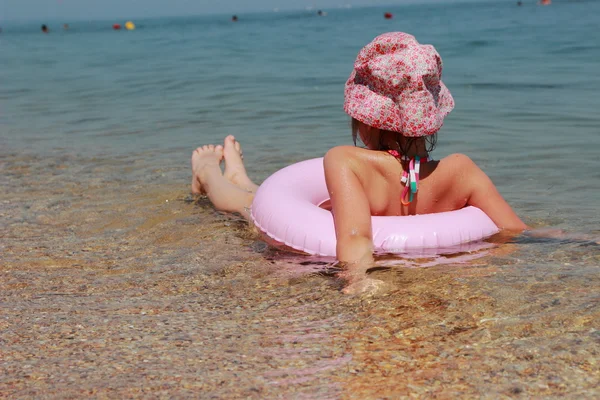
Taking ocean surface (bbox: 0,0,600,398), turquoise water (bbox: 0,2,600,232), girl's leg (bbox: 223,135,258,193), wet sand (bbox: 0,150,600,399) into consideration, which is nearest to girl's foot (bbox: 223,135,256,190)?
girl's leg (bbox: 223,135,258,193)

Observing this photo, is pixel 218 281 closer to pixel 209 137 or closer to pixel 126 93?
pixel 209 137

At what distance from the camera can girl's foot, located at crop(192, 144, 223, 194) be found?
17.3 feet

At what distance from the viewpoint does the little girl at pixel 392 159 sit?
3.34m

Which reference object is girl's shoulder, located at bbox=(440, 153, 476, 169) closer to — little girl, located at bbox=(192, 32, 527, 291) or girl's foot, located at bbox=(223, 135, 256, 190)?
little girl, located at bbox=(192, 32, 527, 291)

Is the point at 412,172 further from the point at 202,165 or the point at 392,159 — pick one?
the point at 202,165

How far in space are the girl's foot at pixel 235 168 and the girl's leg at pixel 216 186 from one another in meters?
0.02

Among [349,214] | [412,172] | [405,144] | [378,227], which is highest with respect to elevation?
[405,144]

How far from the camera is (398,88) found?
334 cm

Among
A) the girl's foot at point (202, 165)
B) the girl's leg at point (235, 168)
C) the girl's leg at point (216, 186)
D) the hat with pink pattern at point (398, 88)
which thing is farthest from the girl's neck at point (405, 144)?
the girl's foot at point (202, 165)

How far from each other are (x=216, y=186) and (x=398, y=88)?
204cm

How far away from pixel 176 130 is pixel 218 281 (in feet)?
17.4

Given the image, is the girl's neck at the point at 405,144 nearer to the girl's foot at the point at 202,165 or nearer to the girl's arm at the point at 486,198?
the girl's arm at the point at 486,198

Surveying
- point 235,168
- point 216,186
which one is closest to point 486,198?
point 216,186

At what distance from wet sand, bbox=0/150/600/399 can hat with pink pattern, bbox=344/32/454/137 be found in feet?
2.33
